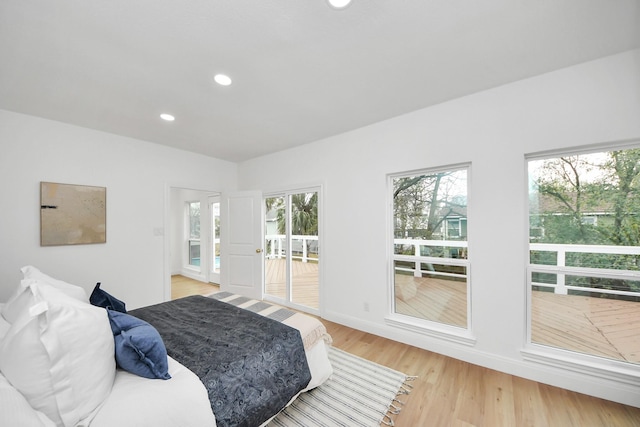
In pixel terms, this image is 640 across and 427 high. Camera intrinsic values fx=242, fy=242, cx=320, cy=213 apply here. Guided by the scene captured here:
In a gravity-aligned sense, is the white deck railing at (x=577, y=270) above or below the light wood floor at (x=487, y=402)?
above

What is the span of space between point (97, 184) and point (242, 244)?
7.14 feet

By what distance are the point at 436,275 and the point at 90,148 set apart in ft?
15.1

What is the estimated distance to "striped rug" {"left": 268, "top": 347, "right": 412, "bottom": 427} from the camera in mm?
1722

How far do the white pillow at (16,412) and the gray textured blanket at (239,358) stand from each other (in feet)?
1.98

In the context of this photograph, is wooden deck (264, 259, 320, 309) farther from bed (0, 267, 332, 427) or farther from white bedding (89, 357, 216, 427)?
white bedding (89, 357, 216, 427)

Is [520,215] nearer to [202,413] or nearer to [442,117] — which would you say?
[442,117]

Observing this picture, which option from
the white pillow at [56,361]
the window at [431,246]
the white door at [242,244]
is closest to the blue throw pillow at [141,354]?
the white pillow at [56,361]

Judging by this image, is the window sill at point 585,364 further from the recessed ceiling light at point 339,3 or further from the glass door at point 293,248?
the recessed ceiling light at point 339,3

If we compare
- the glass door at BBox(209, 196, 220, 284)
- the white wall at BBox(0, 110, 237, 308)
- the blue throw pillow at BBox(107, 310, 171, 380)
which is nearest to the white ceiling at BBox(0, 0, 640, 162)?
the white wall at BBox(0, 110, 237, 308)

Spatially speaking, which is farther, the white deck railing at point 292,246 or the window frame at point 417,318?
the white deck railing at point 292,246

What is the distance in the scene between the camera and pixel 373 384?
2.10 meters

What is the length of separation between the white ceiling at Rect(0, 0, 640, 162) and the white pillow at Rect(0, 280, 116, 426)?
64.0 inches

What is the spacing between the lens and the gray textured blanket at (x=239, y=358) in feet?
4.46

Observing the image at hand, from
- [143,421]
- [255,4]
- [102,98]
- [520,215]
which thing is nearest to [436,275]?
[520,215]
